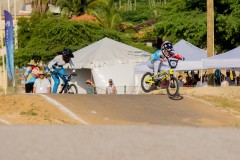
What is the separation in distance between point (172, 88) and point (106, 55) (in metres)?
13.0

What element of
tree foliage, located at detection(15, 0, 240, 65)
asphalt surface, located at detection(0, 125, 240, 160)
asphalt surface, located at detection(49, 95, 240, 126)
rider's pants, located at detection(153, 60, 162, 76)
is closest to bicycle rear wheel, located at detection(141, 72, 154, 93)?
rider's pants, located at detection(153, 60, 162, 76)

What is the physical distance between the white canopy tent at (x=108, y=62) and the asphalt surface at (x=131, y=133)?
12.1 m

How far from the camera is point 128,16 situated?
124 meters

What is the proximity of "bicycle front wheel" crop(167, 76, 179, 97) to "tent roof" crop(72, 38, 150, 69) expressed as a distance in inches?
474

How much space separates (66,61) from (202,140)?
10.1m

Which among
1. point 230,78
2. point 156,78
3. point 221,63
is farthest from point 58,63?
point 230,78

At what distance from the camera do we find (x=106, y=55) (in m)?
33.3

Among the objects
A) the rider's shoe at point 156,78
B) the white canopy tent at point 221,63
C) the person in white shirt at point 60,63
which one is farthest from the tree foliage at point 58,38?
the rider's shoe at point 156,78

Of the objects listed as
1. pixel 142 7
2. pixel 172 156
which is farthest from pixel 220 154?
pixel 142 7

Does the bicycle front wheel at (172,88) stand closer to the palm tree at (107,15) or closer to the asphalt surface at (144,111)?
the asphalt surface at (144,111)

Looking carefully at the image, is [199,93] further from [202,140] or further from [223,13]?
[223,13]

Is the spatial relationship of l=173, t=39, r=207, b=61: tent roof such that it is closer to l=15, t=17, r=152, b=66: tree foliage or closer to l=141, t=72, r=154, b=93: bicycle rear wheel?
l=141, t=72, r=154, b=93: bicycle rear wheel

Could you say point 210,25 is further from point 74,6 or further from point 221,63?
point 74,6

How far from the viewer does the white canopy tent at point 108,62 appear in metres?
32.8
